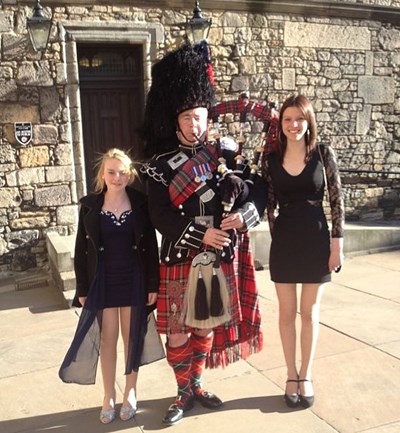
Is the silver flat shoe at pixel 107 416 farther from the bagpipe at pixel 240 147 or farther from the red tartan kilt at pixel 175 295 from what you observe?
the bagpipe at pixel 240 147

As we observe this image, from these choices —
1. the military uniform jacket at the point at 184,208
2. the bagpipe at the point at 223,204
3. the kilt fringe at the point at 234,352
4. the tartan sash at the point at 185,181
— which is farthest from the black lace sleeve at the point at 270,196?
the kilt fringe at the point at 234,352

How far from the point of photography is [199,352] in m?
2.57

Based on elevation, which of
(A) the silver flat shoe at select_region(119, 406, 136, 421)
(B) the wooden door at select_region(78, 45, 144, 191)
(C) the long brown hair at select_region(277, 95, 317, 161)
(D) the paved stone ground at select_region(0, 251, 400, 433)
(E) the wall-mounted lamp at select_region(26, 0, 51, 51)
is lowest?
(D) the paved stone ground at select_region(0, 251, 400, 433)

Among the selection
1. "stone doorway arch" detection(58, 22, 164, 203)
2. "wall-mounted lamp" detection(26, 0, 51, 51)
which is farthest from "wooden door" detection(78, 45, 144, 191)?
"wall-mounted lamp" detection(26, 0, 51, 51)

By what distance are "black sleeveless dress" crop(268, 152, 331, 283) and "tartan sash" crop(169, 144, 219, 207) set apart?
41cm

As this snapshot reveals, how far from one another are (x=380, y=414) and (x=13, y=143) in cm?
502

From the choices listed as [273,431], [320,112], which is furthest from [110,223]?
[320,112]

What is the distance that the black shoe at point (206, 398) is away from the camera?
2.62 meters

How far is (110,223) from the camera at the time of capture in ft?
7.97

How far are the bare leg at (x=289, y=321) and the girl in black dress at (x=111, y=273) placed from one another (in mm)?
686

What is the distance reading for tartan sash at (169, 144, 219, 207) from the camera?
7.66ft

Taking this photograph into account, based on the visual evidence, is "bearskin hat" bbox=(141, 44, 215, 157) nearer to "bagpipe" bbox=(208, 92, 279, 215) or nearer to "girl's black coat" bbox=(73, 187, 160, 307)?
"bagpipe" bbox=(208, 92, 279, 215)

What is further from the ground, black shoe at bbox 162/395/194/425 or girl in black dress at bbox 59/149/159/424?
girl in black dress at bbox 59/149/159/424

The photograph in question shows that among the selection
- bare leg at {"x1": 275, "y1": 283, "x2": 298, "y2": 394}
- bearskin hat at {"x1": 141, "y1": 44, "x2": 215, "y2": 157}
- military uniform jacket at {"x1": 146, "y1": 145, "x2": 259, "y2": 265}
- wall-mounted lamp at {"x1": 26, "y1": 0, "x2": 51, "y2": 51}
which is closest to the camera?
military uniform jacket at {"x1": 146, "y1": 145, "x2": 259, "y2": 265}
